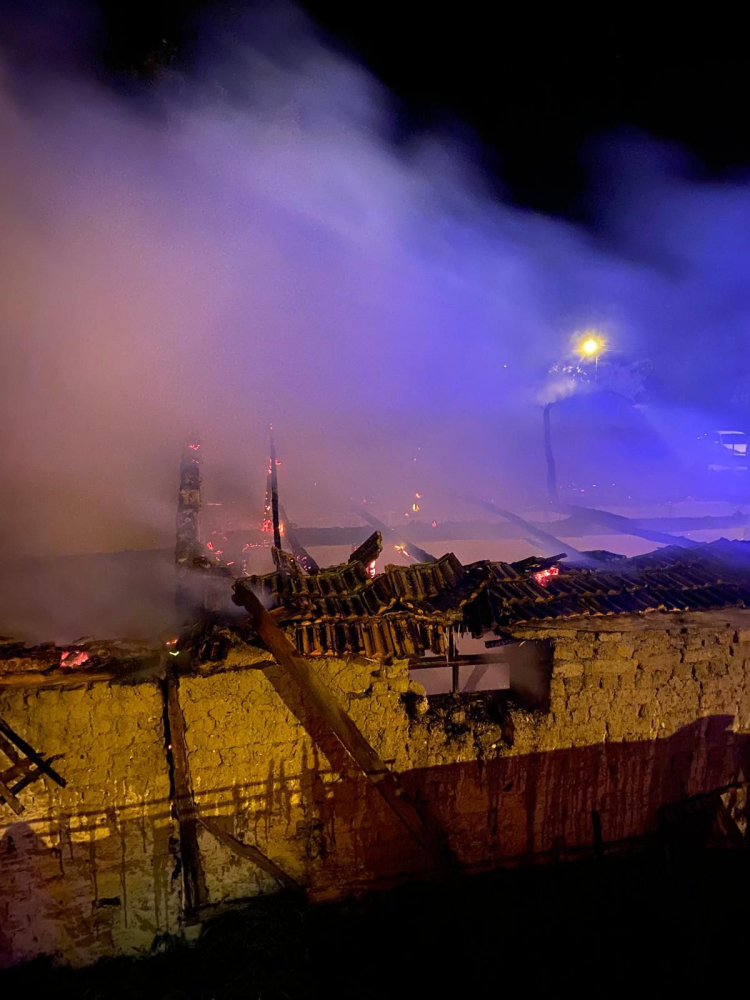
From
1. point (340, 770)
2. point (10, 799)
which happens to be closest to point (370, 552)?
point (340, 770)

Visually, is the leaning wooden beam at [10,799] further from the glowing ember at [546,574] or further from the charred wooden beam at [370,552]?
the glowing ember at [546,574]

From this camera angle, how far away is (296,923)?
15.6 feet

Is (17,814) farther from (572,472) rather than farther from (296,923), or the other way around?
(572,472)

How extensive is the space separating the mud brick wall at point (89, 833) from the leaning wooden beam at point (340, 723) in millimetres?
1154

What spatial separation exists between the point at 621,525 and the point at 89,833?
1856 centimetres

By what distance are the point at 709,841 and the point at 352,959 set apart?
430 centimetres

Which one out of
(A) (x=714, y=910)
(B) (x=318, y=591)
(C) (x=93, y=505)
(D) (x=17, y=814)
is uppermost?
(C) (x=93, y=505)

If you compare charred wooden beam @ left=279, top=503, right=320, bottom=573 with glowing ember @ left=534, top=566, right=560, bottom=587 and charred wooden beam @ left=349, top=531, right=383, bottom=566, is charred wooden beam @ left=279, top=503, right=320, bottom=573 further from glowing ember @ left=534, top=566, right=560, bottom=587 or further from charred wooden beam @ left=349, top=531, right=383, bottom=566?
glowing ember @ left=534, top=566, right=560, bottom=587

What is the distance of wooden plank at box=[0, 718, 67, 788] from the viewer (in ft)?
13.7

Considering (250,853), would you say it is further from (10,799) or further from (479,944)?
(479,944)

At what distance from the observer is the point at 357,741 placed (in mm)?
4805

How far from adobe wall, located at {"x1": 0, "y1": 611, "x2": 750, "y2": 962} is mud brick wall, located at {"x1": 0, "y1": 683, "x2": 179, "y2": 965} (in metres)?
0.01

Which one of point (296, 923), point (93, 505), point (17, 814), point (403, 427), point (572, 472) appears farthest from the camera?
point (403, 427)

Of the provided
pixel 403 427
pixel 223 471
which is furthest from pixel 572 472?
pixel 223 471
